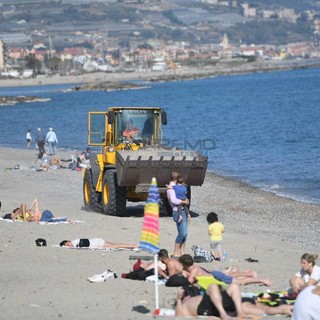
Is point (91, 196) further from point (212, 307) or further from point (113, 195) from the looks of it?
point (212, 307)

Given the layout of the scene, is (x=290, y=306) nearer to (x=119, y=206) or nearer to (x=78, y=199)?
(x=119, y=206)

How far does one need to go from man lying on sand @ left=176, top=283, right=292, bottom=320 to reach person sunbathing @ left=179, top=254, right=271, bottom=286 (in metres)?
0.62

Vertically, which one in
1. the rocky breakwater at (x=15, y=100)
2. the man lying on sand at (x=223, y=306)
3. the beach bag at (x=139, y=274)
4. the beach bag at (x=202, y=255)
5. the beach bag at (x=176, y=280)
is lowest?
the rocky breakwater at (x=15, y=100)

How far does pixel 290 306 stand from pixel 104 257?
164 inches

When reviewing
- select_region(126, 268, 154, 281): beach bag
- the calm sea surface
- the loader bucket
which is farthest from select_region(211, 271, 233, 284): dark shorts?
the calm sea surface

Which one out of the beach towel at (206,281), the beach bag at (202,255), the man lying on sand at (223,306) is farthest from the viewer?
the beach bag at (202,255)

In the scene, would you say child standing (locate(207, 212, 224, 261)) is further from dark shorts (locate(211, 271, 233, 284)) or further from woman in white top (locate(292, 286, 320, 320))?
woman in white top (locate(292, 286, 320, 320))

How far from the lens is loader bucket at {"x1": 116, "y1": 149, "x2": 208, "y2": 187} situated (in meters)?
18.9

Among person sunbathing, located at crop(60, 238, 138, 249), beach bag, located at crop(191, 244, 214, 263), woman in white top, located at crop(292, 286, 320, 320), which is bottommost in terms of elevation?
person sunbathing, located at crop(60, 238, 138, 249)

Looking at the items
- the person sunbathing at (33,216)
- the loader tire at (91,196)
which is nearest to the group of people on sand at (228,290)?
the person sunbathing at (33,216)

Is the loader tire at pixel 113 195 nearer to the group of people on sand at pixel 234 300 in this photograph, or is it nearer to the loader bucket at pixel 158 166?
the loader bucket at pixel 158 166

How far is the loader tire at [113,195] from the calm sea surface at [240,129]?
1.87 metres

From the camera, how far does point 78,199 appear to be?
2389 cm

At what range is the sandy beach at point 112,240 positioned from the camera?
12383 millimetres
